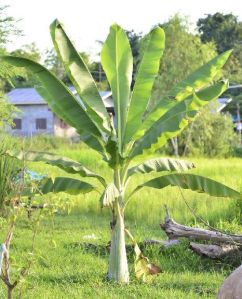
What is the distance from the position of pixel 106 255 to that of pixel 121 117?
2.10m

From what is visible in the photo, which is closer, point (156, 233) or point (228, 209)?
point (156, 233)

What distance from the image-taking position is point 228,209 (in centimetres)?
1057

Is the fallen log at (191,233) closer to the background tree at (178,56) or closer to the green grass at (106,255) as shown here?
the green grass at (106,255)

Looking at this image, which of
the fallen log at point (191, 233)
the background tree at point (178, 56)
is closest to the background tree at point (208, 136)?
the background tree at point (178, 56)

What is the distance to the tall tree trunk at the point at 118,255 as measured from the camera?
6398 millimetres

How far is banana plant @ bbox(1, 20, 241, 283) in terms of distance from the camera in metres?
6.41

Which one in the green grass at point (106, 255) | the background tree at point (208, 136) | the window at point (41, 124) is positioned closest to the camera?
the green grass at point (106, 255)

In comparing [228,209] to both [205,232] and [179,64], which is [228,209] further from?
[179,64]

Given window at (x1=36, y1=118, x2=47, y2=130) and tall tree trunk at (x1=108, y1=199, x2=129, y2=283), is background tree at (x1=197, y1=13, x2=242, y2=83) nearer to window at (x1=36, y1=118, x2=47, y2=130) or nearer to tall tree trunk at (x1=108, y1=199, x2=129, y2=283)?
window at (x1=36, y1=118, x2=47, y2=130)

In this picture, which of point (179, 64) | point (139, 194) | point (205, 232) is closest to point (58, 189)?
point (205, 232)

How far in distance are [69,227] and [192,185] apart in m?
4.22

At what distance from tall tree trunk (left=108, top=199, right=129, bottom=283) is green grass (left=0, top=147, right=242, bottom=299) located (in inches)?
4.4

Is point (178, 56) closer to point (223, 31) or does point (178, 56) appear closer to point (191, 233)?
point (191, 233)

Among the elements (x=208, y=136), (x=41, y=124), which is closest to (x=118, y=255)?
(x=208, y=136)
